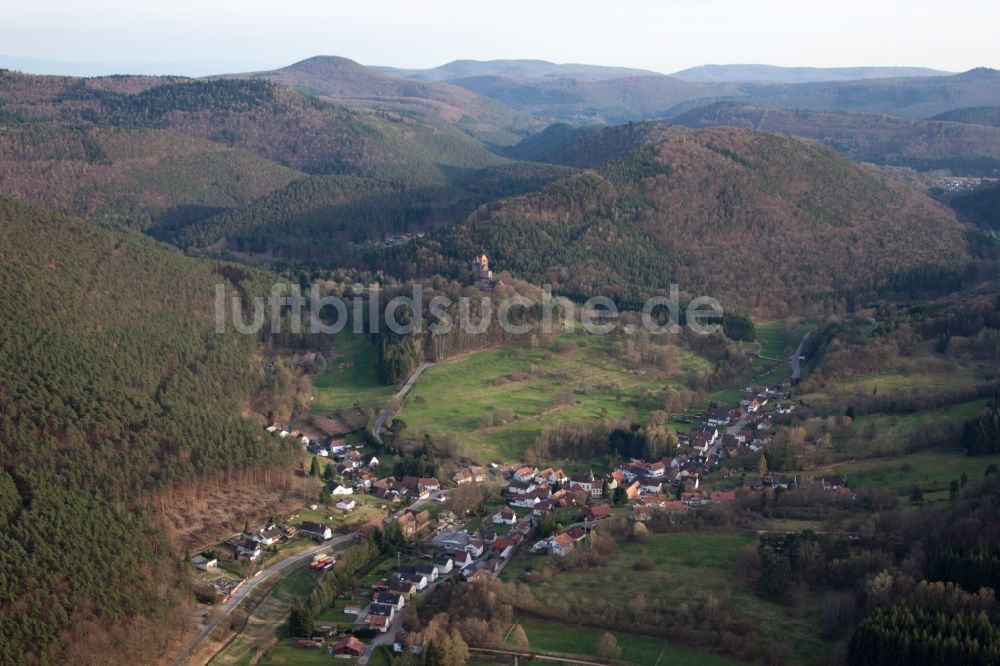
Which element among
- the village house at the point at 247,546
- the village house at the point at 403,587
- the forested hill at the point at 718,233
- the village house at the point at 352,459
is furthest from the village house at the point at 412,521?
the forested hill at the point at 718,233

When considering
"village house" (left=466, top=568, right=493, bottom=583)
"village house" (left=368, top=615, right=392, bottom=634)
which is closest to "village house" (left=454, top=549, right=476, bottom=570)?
"village house" (left=466, top=568, right=493, bottom=583)

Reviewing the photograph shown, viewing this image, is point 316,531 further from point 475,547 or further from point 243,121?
point 243,121

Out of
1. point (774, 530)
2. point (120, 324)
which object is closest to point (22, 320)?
point (120, 324)

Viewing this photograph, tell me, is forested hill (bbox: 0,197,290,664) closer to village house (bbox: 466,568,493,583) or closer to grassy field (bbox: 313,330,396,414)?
grassy field (bbox: 313,330,396,414)

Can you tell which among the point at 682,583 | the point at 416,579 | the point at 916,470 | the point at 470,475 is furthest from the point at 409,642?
the point at 916,470

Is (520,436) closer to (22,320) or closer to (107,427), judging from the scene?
(107,427)
